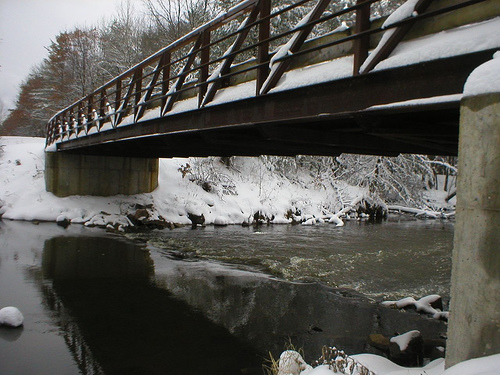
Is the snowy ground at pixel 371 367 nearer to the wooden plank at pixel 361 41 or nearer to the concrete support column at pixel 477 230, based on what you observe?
the concrete support column at pixel 477 230

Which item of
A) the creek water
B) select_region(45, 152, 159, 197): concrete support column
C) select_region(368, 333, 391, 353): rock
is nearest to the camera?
the creek water

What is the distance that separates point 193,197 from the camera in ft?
63.1

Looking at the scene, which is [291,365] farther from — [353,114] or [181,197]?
Answer: [181,197]

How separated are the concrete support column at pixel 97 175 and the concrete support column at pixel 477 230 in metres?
17.4

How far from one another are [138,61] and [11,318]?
30194 mm

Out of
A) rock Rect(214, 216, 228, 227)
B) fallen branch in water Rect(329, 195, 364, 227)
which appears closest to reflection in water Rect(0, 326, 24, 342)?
rock Rect(214, 216, 228, 227)

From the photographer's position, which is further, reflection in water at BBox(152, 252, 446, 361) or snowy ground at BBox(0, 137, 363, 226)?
snowy ground at BBox(0, 137, 363, 226)

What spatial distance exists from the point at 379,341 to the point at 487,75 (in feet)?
12.3

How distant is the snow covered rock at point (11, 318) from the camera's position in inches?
209

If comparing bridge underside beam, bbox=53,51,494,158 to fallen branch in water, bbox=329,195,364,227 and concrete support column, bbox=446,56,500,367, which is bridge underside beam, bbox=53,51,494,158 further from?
fallen branch in water, bbox=329,195,364,227

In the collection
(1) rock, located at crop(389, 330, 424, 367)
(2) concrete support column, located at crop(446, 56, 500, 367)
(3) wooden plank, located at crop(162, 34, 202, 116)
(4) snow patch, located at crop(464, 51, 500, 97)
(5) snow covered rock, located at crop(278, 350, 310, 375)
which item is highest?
(3) wooden plank, located at crop(162, 34, 202, 116)

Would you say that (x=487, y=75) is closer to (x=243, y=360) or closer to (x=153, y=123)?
(x=243, y=360)

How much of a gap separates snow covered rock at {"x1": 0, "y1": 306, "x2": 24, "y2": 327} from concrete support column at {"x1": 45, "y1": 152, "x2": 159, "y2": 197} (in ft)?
42.3

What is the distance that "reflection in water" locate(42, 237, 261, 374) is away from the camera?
4.50m
